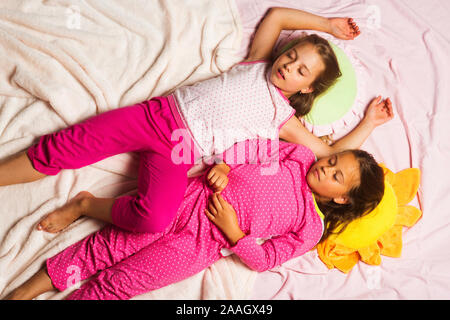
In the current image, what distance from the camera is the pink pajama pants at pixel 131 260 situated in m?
1.17

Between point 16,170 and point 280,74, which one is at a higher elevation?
point 280,74

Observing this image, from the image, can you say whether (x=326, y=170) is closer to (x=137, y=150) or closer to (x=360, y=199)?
(x=360, y=199)

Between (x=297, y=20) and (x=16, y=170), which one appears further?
(x=297, y=20)

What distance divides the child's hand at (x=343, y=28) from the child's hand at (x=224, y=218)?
2.59 feet

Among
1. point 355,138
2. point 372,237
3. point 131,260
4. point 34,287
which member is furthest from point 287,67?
point 34,287

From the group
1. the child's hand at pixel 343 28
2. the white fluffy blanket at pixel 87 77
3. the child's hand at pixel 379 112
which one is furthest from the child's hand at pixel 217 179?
the child's hand at pixel 343 28

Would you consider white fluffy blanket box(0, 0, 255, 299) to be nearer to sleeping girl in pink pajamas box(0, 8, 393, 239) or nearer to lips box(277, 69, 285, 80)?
sleeping girl in pink pajamas box(0, 8, 393, 239)

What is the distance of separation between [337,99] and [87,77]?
2.73ft

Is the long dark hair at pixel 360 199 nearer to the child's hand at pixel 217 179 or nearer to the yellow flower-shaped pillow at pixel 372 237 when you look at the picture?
the yellow flower-shaped pillow at pixel 372 237

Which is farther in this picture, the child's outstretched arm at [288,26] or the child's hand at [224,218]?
the child's outstretched arm at [288,26]

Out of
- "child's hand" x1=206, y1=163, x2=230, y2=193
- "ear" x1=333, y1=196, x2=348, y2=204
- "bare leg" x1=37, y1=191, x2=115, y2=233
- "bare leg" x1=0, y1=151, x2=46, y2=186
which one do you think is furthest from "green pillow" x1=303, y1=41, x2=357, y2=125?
"bare leg" x1=0, y1=151, x2=46, y2=186

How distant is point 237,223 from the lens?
4.21 feet

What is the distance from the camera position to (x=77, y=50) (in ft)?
4.55
